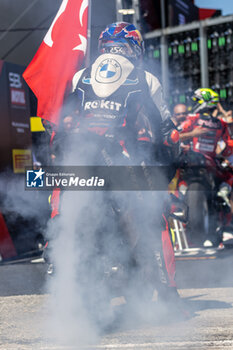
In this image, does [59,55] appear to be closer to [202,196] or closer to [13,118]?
[13,118]

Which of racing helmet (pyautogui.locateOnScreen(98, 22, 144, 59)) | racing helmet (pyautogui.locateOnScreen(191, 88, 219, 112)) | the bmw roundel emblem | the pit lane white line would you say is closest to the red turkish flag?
racing helmet (pyautogui.locateOnScreen(98, 22, 144, 59))

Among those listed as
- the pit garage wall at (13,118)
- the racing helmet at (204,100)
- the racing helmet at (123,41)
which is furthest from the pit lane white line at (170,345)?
the racing helmet at (204,100)

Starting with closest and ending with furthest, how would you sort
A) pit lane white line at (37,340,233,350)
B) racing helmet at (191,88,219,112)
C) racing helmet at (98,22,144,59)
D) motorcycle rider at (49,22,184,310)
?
pit lane white line at (37,340,233,350) < motorcycle rider at (49,22,184,310) < racing helmet at (98,22,144,59) < racing helmet at (191,88,219,112)

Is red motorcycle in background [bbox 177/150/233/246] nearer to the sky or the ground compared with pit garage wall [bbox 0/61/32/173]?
nearer to the ground

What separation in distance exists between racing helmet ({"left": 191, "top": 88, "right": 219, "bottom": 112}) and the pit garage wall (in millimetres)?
2052

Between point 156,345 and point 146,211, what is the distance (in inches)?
28.6

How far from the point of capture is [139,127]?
3.72 metres

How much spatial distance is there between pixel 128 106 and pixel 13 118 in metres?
4.04

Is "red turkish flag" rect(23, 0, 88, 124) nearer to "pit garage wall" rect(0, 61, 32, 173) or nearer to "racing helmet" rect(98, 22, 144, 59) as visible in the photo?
"racing helmet" rect(98, 22, 144, 59)

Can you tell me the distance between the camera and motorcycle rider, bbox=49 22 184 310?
3.62 metres

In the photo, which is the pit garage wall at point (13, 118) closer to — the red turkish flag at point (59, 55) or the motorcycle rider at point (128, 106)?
the red turkish flag at point (59, 55)

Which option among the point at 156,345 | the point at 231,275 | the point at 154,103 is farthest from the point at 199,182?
the point at 156,345

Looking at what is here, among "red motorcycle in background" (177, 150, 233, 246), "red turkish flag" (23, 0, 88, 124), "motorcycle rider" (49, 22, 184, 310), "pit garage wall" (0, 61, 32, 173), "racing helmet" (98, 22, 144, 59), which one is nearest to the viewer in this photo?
"motorcycle rider" (49, 22, 184, 310)

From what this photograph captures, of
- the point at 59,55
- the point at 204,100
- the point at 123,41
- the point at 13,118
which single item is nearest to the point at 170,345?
the point at 123,41
